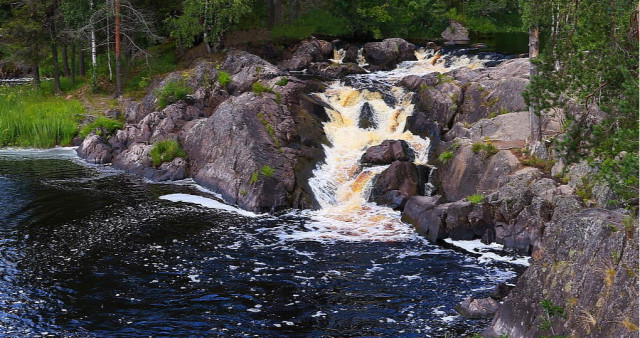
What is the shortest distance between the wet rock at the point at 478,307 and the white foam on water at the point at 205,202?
1345 cm

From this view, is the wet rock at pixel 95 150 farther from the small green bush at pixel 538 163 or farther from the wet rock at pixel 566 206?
the wet rock at pixel 566 206

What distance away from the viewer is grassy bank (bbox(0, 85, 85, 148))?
148 feet

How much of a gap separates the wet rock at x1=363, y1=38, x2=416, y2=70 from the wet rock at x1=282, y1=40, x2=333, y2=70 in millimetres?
3371

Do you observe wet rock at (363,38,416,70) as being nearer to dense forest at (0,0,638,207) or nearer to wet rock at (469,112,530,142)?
dense forest at (0,0,638,207)

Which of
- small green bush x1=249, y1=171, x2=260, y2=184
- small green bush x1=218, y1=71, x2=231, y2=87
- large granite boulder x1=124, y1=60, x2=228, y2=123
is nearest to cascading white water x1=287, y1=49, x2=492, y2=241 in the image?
small green bush x1=249, y1=171, x2=260, y2=184

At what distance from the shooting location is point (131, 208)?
103 ft

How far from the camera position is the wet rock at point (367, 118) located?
4028 centimetres

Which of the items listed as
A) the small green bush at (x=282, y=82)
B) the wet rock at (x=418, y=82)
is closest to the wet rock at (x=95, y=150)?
the small green bush at (x=282, y=82)

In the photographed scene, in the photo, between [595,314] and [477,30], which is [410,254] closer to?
[595,314]

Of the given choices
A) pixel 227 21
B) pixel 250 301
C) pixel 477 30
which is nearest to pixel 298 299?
pixel 250 301

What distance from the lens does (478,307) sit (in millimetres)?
19672

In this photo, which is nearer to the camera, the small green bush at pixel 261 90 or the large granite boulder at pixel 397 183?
the large granite boulder at pixel 397 183

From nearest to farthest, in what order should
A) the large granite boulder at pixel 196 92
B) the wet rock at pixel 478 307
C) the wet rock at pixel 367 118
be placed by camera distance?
the wet rock at pixel 478 307
the wet rock at pixel 367 118
the large granite boulder at pixel 196 92

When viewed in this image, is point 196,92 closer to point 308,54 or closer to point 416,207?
point 308,54
